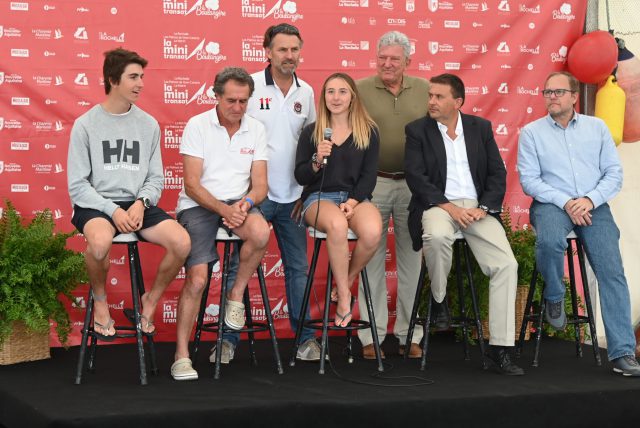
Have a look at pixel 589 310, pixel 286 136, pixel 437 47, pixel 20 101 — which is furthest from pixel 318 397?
pixel 437 47

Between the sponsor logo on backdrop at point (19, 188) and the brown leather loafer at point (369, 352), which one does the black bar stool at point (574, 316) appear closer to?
the brown leather loafer at point (369, 352)

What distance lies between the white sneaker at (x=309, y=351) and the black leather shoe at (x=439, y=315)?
61cm

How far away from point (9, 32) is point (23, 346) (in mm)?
1731

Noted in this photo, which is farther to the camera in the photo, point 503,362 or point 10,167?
point 10,167

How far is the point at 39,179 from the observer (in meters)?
4.93

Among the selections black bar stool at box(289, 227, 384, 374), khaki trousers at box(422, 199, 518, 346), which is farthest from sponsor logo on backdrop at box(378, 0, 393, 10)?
black bar stool at box(289, 227, 384, 374)

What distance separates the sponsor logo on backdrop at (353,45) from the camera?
5.34 m

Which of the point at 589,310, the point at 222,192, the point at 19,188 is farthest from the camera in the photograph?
the point at 19,188

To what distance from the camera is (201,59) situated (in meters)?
5.13

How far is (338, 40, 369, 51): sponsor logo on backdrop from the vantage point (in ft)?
17.5

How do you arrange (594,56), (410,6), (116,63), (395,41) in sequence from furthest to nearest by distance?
(410,6)
(594,56)
(395,41)
(116,63)

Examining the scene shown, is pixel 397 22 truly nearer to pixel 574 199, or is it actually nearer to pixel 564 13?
pixel 564 13

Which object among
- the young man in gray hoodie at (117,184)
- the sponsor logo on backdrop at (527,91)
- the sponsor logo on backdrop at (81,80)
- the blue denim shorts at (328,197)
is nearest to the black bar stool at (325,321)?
the blue denim shorts at (328,197)

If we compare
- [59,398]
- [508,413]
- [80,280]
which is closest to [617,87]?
[508,413]
